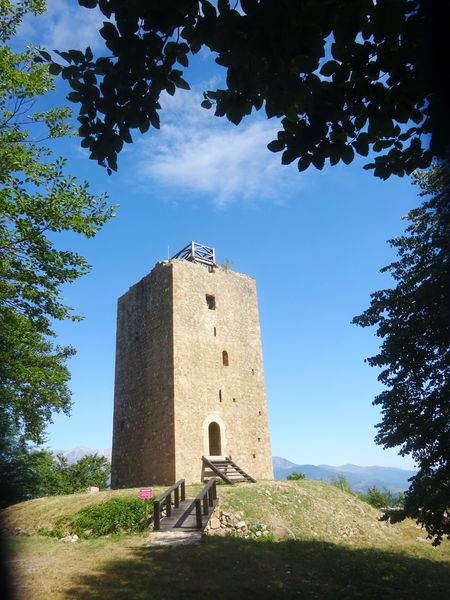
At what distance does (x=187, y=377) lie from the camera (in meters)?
16.4

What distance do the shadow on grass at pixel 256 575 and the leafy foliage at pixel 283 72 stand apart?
5.92 metres

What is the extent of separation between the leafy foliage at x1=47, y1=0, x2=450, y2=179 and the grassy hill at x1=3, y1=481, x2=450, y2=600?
19.7 feet

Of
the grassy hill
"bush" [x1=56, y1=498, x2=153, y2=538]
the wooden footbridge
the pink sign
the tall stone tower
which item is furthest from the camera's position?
the tall stone tower

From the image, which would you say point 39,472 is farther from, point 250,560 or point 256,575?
point 256,575

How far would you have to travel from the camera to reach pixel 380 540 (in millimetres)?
12289

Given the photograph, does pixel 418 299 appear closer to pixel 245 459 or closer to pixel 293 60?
pixel 293 60

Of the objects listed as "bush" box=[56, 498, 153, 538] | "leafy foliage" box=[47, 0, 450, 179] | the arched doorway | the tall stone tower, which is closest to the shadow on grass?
"bush" box=[56, 498, 153, 538]

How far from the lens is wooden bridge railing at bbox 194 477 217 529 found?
389 inches

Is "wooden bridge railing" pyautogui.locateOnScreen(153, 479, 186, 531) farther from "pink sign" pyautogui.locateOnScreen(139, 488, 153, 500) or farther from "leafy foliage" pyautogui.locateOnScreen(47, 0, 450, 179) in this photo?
"leafy foliage" pyautogui.locateOnScreen(47, 0, 450, 179)

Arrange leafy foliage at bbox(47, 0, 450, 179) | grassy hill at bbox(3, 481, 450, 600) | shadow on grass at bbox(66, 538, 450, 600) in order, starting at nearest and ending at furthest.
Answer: leafy foliage at bbox(47, 0, 450, 179), shadow on grass at bbox(66, 538, 450, 600), grassy hill at bbox(3, 481, 450, 600)

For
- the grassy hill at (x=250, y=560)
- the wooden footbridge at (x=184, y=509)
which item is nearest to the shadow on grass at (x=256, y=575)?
the grassy hill at (x=250, y=560)

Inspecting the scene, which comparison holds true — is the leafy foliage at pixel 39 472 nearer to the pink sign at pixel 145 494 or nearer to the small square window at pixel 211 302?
the pink sign at pixel 145 494

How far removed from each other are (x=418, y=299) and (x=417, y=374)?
1.47 metres

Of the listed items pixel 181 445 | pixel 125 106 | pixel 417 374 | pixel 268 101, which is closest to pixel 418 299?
pixel 417 374
